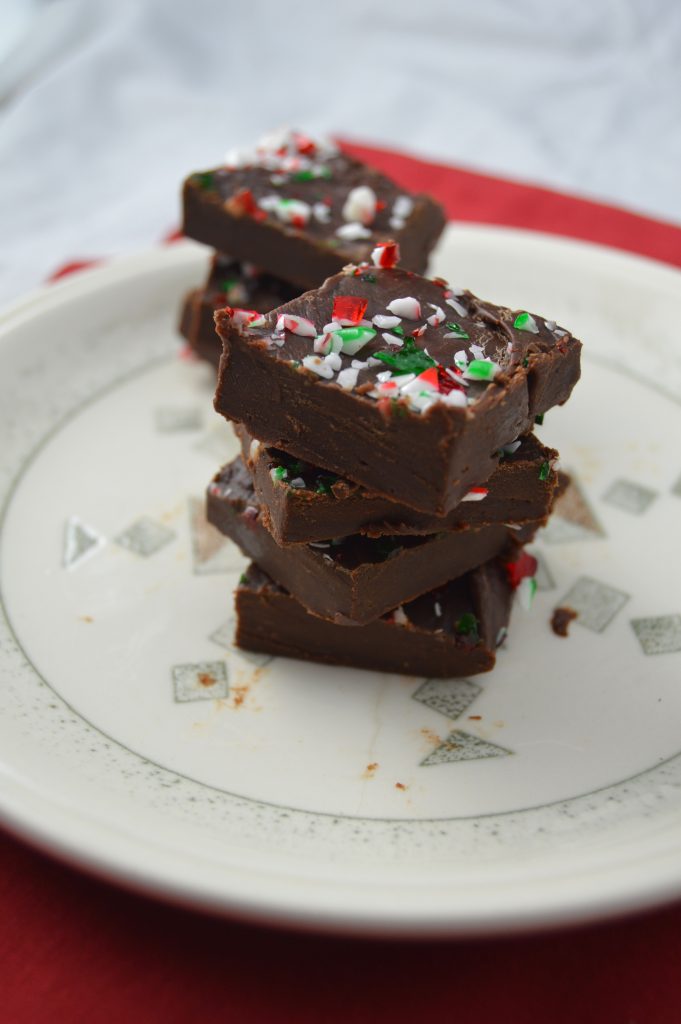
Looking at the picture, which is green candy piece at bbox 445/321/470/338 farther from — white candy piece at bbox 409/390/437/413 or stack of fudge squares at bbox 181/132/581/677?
white candy piece at bbox 409/390/437/413

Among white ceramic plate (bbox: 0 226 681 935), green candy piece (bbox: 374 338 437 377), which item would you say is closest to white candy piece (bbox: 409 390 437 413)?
green candy piece (bbox: 374 338 437 377)

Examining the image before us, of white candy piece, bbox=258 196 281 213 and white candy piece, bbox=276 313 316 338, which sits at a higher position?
white candy piece, bbox=276 313 316 338

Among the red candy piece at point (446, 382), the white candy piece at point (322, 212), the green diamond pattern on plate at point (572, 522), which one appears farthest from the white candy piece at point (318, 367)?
the white candy piece at point (322, 212)

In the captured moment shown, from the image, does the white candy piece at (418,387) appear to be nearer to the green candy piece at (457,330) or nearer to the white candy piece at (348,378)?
the white candy piece at (348,378)

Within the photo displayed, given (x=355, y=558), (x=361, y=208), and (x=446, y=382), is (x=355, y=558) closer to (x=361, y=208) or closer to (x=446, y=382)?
(x=446, y=382)

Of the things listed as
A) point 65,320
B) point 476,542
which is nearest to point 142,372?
point 65,320

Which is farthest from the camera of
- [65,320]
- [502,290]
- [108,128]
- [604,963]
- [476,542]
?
[108,128]

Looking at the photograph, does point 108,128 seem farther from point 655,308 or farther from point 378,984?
point 378,984
